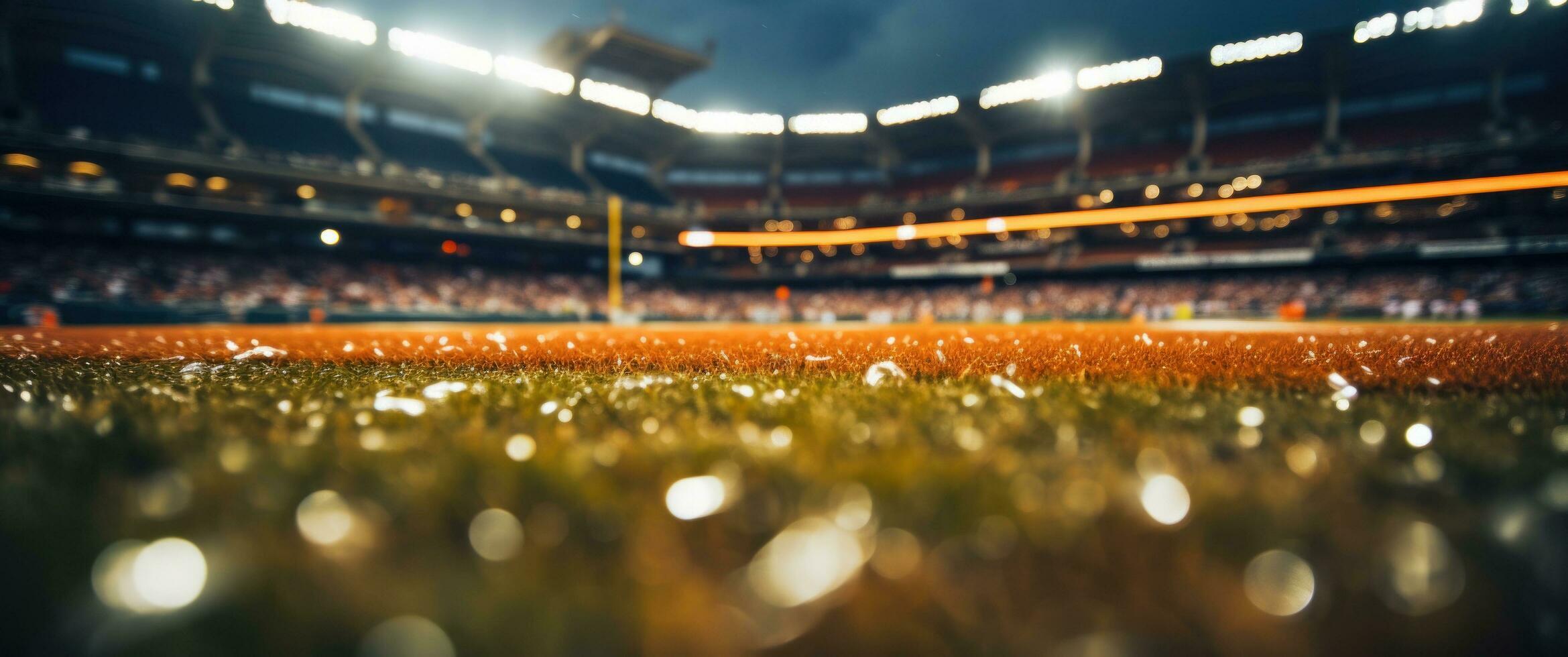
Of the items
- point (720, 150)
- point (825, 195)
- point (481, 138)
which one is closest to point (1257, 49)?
point (825, 195)

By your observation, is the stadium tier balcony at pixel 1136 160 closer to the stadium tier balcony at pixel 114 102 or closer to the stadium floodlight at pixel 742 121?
the stadium floodlight at pixel 742 121

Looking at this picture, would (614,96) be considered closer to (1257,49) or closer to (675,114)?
(675,114)

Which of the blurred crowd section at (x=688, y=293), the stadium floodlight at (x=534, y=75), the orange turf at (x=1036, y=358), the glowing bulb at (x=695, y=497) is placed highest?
the stadium floodlight at (x=534, y=75)

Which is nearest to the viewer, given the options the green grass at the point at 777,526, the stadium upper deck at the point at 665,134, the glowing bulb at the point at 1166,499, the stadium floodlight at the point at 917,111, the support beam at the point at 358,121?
the green grass at the point at 777,526

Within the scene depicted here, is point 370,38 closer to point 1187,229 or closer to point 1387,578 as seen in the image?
point 1387,578

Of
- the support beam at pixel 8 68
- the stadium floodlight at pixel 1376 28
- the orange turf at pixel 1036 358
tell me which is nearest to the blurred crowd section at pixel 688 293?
the support beam at pixel 8 68

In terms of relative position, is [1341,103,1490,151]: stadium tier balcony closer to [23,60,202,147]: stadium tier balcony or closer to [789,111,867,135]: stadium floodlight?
[789,111,867,135]: stadium floodlight
